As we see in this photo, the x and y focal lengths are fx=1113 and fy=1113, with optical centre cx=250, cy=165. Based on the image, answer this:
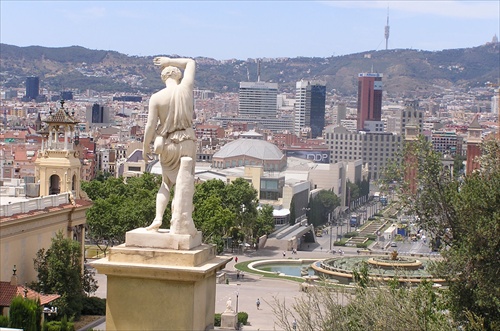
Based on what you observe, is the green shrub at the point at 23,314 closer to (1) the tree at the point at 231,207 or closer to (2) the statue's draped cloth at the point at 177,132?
(2) the statue's draped cloth at the point at 177,132

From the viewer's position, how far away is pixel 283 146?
18412cm

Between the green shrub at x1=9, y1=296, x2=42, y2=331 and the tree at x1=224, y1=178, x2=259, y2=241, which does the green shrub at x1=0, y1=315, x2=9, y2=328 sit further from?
the tree at x1=224, y1=178, x2=259, y2=241

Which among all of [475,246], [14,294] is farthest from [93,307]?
[475,246]

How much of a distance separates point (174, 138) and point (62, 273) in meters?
22.6

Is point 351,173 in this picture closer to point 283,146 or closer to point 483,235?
point 283,146

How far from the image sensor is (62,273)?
3036cm

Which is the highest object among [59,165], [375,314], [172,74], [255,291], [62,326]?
[172,74]

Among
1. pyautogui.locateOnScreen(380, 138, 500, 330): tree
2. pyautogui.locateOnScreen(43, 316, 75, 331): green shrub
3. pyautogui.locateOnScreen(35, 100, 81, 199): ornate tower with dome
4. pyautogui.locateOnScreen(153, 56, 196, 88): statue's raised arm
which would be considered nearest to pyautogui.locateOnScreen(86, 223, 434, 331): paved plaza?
pyautogui.locateOnScreen(43, 316, 75, 331): green shrub

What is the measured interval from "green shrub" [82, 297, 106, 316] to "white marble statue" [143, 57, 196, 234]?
23.9m

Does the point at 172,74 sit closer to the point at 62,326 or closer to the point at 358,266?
the point at 62,326

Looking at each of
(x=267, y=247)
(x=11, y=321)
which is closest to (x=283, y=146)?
(x=267, y=247)

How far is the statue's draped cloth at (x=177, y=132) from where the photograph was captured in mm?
8453

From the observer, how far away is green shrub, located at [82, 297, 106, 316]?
Answer: 3209 centimetres

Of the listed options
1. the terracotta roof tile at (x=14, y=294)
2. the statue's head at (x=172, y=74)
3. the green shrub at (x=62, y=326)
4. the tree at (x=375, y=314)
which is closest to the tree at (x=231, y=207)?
the terracotta roof tile at (x=14, y=294)
